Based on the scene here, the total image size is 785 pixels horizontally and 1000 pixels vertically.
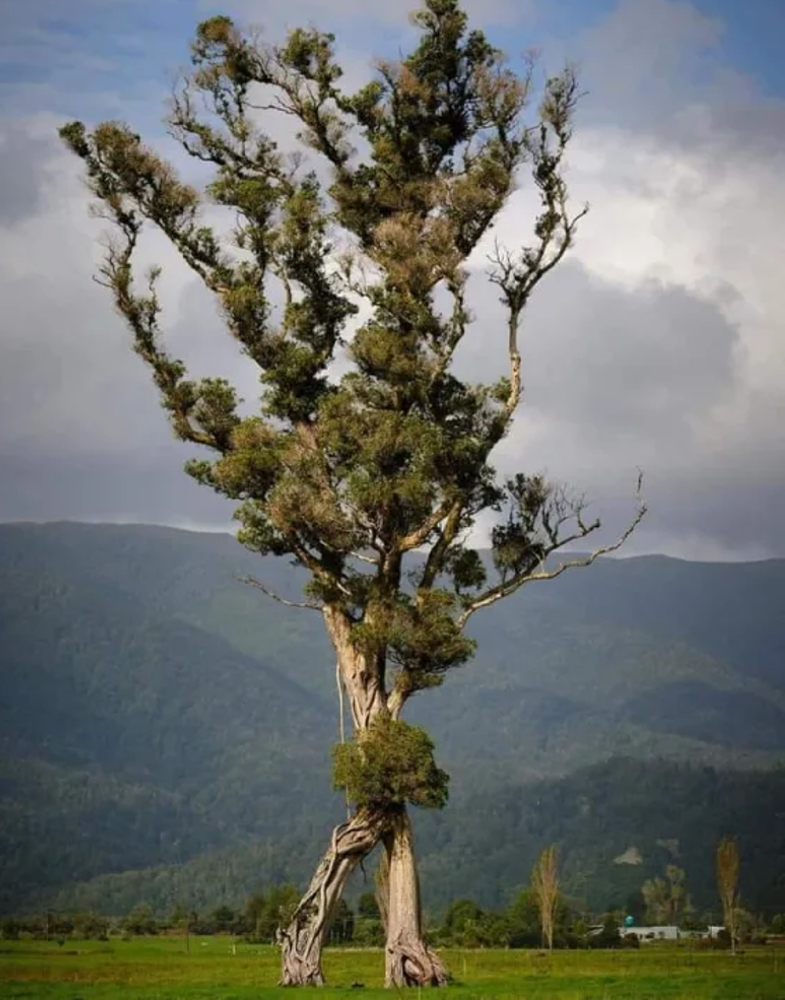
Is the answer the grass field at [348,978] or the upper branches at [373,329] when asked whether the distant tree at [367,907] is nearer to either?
the grass field at [348,978]

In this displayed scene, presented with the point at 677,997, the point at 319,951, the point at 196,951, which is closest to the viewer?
the point at 677,997

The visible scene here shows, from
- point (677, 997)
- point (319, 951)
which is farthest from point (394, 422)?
point (677, 997)

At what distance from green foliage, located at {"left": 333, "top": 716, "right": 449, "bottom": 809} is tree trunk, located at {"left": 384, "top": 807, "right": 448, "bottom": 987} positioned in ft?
3.59

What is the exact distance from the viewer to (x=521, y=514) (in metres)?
40.1

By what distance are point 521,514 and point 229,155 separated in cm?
1162

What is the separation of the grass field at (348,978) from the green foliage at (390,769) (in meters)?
4.03

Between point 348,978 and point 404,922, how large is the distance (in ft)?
27.4

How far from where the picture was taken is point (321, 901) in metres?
36.4

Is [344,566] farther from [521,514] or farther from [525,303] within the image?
[525,303]

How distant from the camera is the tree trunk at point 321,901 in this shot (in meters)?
35.7

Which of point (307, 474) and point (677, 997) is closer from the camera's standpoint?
point (677, 997)

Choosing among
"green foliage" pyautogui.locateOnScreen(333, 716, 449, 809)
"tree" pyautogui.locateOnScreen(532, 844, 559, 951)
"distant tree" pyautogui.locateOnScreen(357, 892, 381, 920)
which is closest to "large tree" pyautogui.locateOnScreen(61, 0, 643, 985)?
"green foliage" pyautogui.locateOnScreen(333, 716, 449, 809)

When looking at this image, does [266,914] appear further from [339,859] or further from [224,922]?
[339,859]

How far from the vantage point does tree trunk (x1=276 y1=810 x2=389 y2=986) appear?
117ft
